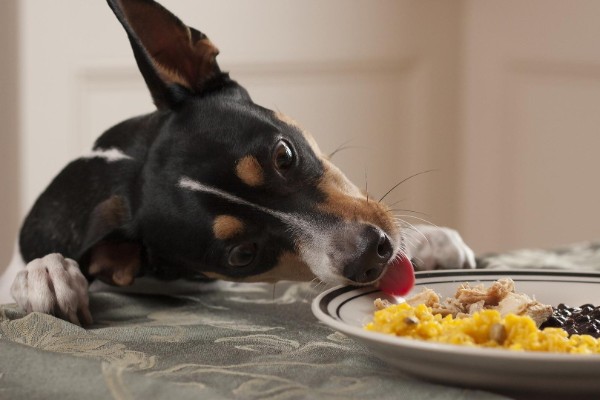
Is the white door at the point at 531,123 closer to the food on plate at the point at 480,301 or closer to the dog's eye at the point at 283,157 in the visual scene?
the dog's eye at the point at 283,157

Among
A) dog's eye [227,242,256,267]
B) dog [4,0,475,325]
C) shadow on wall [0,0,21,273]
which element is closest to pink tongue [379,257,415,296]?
dog [4,0,475,325]

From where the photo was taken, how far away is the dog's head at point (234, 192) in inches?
56.4

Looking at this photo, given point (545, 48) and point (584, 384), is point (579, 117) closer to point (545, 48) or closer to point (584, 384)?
point (545, 48)

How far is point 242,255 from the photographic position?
149 centimetres

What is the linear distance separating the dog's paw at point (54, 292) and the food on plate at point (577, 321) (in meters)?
0.73

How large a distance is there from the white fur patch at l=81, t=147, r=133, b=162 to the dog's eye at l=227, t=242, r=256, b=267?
1.03ft

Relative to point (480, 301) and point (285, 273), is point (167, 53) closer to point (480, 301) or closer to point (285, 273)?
point (285, 273)

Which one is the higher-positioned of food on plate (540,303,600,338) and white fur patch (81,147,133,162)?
white fur patch (81,147,133,162)

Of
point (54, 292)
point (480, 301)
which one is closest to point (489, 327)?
point (480, 301)

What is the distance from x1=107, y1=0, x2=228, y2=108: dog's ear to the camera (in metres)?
1.53

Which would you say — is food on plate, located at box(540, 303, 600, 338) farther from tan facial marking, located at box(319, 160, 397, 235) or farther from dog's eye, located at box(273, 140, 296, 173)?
dog's eye, located at box(273, 140, 296, 173)

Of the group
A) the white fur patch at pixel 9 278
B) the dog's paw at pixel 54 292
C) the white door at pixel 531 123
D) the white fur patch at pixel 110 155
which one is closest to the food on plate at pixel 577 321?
the dog's paw at pixel 54 292

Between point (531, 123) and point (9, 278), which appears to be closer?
point (9, 278)

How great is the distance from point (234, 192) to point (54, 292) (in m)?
0.34
